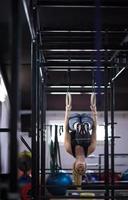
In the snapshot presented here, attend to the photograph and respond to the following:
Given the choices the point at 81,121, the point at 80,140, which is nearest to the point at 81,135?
the point at 80,140

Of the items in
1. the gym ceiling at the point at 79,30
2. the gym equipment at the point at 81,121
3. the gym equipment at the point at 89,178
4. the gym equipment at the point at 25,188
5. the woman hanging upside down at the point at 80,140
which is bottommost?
the gym equipment at the point at 89,178

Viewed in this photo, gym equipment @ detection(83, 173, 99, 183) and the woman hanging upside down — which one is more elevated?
the woman hanging upside down

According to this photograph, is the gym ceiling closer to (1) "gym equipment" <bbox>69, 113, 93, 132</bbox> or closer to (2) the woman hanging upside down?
(1) "gym equipment" <bbox>69, 113, 93, 132</bbox>

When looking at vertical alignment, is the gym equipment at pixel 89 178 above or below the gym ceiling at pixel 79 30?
below

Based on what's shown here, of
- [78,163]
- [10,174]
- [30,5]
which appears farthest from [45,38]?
[10,174]

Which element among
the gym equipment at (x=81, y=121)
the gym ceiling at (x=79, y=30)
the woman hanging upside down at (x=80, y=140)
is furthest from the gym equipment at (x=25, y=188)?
the gym ceiling at (x=79, y=30)

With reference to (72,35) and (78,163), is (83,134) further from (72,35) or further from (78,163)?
(72,35)

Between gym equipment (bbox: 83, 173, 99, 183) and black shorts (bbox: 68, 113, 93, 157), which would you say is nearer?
black shorts (bbox: 68, 113, 93, 157)

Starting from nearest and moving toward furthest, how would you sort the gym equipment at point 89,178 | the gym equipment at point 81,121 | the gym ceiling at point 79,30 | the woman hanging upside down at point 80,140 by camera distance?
1. the gym ceiling at point 79,30
2. the woman hanging upside down at point 80,140
3. the gym equipment at point 81,121
4. the gym equipment at point 89,178

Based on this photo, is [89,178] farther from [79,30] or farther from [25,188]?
[79,30]

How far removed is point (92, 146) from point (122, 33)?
0.91m

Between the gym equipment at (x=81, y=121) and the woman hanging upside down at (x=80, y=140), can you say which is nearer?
the woman hanging upside down at (x=80, y=140)

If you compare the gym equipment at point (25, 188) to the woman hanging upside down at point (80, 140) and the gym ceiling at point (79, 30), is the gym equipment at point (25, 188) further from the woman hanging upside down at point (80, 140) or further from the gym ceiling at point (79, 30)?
the gym ceiling at point (79, 30)

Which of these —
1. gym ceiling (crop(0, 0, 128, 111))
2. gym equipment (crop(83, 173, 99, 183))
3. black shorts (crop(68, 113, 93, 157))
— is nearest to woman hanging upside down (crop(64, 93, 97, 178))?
black shorts (crop(68, 113, 93, 157))
